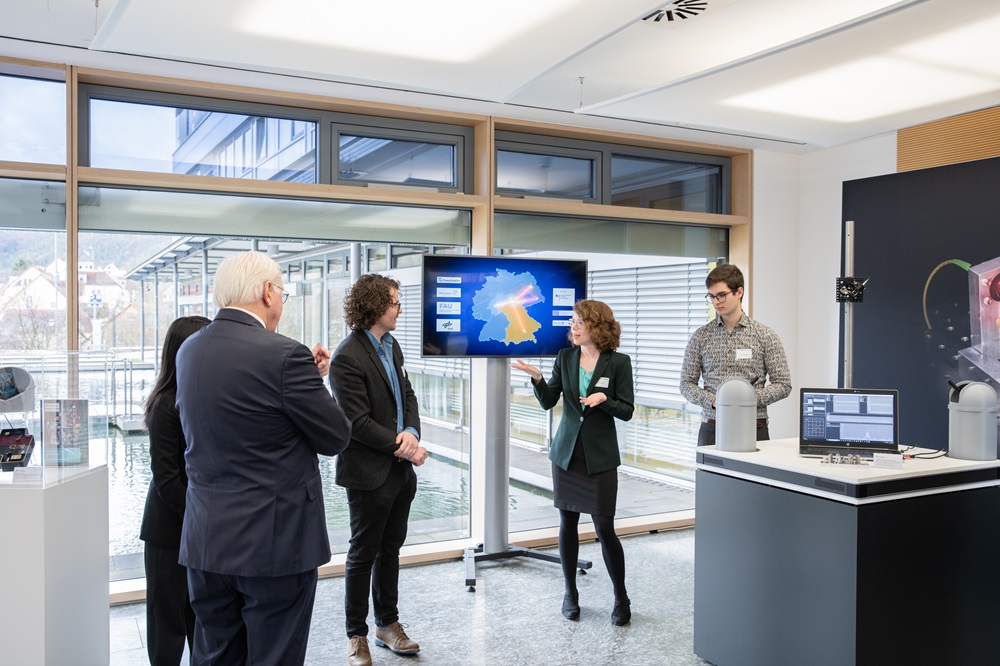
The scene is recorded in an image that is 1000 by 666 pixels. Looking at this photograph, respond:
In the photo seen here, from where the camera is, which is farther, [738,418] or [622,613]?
[622,613]

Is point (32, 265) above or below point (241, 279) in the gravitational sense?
above

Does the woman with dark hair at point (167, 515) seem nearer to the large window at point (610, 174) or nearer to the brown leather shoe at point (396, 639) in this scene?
the brown leather shoe at point (396, 639)

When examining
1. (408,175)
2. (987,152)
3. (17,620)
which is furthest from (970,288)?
(17,620)

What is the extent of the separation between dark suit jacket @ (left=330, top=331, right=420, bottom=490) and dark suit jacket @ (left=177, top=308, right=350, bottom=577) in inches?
39.6

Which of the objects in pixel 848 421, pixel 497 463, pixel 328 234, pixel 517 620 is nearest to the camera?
pixel 848 421

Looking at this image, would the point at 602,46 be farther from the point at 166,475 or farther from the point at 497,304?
the point at 166,475

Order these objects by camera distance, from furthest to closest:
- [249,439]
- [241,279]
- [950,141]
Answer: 1. [950,141]
2. [241,279]
3. [249,439]

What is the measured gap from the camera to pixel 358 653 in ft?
11.5

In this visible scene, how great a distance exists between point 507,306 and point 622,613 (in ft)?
6.14

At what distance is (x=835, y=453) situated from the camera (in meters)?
3.35

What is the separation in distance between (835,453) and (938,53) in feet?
5.82

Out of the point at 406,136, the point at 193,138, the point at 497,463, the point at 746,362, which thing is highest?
the point at 406,136

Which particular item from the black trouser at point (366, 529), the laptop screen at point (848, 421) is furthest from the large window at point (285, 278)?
the laptop screen at point (848, 421)

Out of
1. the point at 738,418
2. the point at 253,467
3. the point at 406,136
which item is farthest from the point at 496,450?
the point at 253,467
